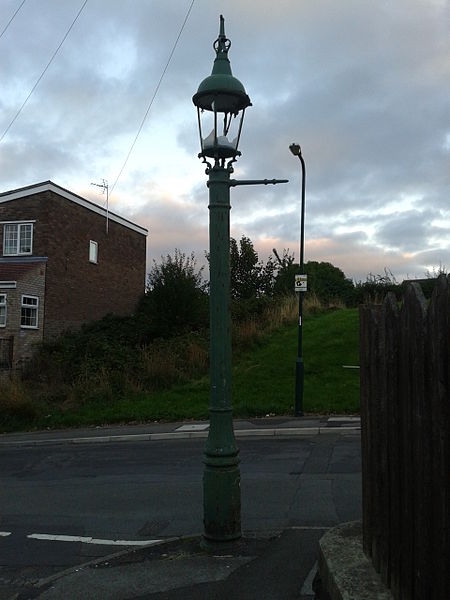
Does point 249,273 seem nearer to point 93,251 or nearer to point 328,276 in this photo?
point 93,251

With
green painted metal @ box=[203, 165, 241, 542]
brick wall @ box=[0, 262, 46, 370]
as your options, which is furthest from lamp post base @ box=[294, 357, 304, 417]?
brick wall @ box=[0, 262, 46, 370]

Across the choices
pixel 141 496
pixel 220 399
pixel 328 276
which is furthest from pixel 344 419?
pixel 328 276

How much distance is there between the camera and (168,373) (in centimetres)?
2150

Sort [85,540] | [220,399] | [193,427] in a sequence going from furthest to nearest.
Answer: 1. [193,427]
2. [85,540]
3. [220,399]

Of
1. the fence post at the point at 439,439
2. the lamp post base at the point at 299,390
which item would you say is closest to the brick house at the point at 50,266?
the lamp post base at the point at 299,390

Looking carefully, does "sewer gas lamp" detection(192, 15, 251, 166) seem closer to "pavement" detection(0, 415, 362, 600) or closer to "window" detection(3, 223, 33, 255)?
"pavement" detection(0, 415, 362, 600)

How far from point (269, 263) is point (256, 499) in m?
35.6

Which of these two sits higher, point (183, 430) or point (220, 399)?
point (220, 399)

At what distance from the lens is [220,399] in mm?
5754

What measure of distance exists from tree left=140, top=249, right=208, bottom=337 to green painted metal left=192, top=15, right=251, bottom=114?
22.4 m

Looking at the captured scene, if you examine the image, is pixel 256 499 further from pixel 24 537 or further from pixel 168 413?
pixel 168 413

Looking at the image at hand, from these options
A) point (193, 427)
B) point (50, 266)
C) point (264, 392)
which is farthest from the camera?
point (50, 266)

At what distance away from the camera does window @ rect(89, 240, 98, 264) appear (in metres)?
33.2

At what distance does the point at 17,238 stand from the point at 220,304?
26457 mm
